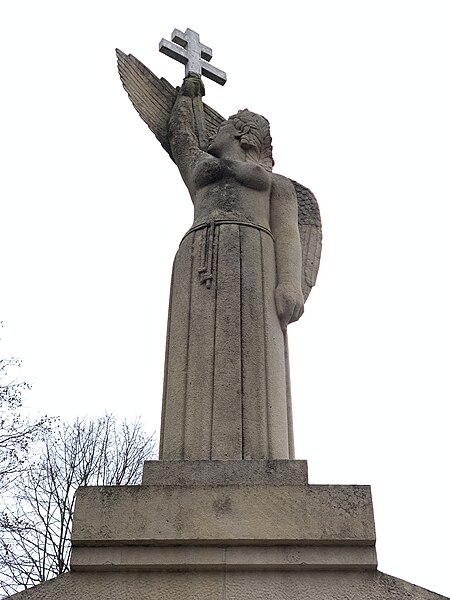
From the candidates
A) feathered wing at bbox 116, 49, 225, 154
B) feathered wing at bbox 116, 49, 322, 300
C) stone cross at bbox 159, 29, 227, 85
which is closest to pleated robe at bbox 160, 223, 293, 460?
feathered wing at bbox 116, 49, 322, 300

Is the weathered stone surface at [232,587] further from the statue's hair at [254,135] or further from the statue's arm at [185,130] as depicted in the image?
the statue's hair at [254,135]

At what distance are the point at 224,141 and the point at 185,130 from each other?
0.61 metres

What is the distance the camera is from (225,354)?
540 cm

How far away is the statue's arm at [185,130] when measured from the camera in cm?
713

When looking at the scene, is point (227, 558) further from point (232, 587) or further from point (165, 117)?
point (165, 117)

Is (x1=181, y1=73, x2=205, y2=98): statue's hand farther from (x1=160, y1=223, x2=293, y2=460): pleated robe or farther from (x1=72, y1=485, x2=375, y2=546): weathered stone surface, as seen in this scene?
(x1=72, y1=485, x2=375, y2=546): weathered stone surface

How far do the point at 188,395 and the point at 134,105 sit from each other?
4.08 m

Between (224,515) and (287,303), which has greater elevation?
(287,303)

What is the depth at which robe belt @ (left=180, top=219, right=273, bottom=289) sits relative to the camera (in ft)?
19.2

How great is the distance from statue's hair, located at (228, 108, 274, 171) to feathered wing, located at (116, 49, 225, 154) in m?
0.60

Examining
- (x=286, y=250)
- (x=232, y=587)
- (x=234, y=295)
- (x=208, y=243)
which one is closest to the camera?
(x=232, y=587)

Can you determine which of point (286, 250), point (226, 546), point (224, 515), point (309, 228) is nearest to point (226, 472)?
point (224, 515)

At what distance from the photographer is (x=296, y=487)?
4.30 m

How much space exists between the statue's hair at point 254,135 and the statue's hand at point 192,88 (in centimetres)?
89
